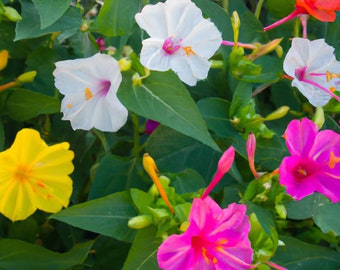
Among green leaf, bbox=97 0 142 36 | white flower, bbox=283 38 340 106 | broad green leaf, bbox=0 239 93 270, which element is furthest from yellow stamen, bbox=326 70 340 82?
broad green leaf, bbox=0 239 93 270

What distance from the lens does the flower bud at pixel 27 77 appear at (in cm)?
81

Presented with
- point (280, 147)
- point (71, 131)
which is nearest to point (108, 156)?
point (71, 131)

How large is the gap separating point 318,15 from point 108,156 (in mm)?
309

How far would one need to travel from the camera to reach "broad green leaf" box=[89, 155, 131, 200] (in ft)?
2.63

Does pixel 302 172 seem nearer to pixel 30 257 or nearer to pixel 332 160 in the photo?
pixel 332 160

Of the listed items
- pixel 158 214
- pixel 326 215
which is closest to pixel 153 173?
pixel 158 214

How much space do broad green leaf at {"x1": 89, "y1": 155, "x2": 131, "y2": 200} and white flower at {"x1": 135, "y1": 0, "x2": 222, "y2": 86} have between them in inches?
6.0

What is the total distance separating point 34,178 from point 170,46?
22 cm

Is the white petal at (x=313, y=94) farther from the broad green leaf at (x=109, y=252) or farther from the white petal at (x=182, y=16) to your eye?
the broad green leaf at (x=109, y=252)

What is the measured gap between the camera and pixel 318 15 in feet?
2.63

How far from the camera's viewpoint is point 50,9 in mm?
737

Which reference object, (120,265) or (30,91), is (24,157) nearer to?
(30,91)

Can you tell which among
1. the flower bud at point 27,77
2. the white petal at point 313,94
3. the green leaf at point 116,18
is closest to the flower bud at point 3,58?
the flower bud at point 27,77

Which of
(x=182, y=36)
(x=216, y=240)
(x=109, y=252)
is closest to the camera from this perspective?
(x=216, y=240)
